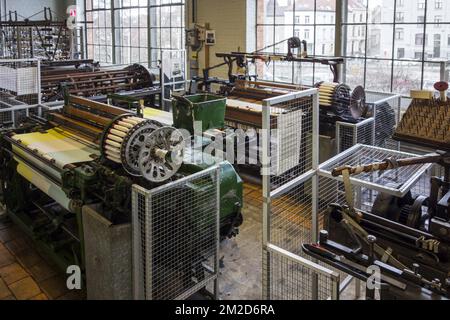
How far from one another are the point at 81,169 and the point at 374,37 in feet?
16.6

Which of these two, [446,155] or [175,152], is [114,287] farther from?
[446,155]

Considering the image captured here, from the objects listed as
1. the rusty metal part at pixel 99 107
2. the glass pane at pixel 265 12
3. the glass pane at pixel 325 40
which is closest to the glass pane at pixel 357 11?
the glass pane at pixel 325 40

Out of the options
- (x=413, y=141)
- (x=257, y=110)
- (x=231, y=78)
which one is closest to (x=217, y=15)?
(x=231, y=78)

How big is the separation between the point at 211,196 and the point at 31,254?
1.80 meters

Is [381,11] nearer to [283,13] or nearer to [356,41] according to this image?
[356,41]

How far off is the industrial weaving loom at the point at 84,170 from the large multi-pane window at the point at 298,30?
389cm

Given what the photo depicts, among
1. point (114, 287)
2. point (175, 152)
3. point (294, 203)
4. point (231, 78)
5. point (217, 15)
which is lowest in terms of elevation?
point (114, 287)

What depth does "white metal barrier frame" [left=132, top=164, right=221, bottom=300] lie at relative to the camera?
2.35 meters

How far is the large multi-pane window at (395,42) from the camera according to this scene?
5.66 metres


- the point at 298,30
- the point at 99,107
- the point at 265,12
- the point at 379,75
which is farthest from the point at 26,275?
the point at 265,12

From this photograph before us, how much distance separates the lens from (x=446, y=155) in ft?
7.24

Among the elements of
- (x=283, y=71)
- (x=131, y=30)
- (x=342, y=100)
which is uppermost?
(x=131, y=30)

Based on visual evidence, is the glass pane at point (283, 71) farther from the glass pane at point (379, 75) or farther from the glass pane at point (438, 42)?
the glass pane at point (438, 42)

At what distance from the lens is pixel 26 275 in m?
3.26
